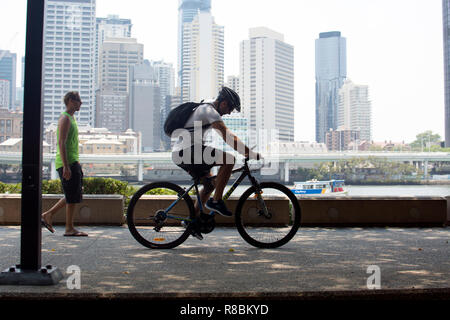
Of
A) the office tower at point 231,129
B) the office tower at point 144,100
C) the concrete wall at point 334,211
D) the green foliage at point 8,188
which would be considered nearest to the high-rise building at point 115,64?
the office tower at point 144,100

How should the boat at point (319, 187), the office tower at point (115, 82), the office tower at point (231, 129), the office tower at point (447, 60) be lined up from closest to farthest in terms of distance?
the office tower at point (231, 129) < the boat at point (319, 187) < the office tower at point (447, 60) < the office tower at point (115, 82)

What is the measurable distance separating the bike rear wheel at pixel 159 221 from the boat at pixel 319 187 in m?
37.2

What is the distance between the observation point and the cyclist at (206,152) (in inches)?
176

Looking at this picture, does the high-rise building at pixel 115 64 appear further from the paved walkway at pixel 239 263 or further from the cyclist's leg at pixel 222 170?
the cyclist's leg at pixel 222 170

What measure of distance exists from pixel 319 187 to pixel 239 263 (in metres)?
42.9

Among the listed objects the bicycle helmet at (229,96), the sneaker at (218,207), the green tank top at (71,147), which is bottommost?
the sneaker at (218,207)

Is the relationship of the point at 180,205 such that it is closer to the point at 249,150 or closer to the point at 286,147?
the point at 249,150

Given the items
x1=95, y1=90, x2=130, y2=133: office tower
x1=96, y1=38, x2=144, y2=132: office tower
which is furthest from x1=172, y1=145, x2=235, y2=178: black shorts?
x1=96, y1=38, x2=144, y2=132: office tower

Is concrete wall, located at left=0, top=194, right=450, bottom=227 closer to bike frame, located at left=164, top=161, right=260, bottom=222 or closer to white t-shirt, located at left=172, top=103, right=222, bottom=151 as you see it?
bike frame, located at left=164, top=161, right=260, bottom=222

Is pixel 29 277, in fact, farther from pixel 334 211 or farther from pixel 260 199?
pixel 334 211

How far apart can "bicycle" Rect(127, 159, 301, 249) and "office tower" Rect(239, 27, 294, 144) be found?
2599 inches

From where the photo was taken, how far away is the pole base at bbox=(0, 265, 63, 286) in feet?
10.1

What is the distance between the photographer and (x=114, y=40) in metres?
188

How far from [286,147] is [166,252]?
5685 cm
